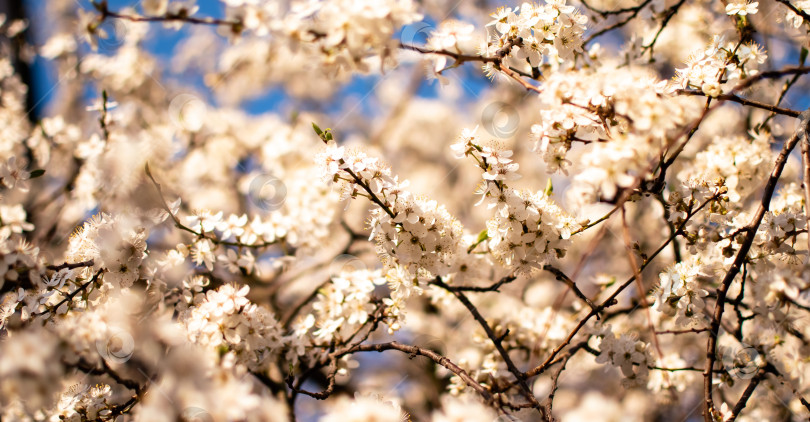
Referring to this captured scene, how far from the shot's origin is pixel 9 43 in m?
4.50

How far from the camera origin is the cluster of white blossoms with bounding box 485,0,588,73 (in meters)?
1.73

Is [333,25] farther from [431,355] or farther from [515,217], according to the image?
[431,355]

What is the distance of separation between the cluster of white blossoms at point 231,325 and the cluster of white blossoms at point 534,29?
1.13m

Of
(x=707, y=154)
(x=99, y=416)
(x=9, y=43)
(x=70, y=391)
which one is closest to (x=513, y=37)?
(x=707, y=154)

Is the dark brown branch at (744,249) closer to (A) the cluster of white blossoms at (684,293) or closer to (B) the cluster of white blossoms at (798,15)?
(A) the cluster of white blossoms at (684,293)

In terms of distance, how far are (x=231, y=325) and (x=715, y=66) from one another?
177 cm

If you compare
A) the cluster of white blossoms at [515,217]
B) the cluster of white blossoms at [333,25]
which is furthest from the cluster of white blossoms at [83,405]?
the cluster of white blossoms at [515,217]

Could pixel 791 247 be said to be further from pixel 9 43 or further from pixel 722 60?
pixel 9 43

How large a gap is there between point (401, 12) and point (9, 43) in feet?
15.5

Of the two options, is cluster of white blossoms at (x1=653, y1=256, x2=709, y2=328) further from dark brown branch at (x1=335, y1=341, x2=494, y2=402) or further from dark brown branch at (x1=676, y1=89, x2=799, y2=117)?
dark brown branch at (x1=335, y1=341, x2=494, y2=402)

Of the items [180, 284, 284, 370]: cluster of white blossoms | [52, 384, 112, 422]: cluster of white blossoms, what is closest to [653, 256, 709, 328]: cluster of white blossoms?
[180, 284, 284, 370]: cluster of white blossoms

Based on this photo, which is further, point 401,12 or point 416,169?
point 416,169

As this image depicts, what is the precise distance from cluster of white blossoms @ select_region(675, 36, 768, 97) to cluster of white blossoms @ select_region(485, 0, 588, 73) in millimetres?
369

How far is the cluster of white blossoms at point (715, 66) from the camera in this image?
161 cm
